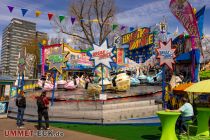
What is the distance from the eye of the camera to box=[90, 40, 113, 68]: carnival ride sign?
1678cm

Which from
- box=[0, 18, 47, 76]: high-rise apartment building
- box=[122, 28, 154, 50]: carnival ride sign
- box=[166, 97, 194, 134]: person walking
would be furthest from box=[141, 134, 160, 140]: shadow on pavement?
box=[0, 18, 47, 76]: high-rise apartment building

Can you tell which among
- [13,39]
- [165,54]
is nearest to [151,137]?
[165,54]

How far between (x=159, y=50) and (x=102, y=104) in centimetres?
394

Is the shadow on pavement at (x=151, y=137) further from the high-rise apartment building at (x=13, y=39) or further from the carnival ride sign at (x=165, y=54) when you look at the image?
the high-rise apartment building at (x=13, y=39)

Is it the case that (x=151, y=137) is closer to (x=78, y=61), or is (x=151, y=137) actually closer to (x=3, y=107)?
(x=3, y=107)

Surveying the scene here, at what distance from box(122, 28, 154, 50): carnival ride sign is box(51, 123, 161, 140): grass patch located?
24795mm

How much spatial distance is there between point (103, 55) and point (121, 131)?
6342 millimetres

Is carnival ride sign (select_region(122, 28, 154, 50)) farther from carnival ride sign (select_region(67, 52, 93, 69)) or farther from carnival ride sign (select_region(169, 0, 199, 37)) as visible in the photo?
carnival ride sign (select_region(169, 0, 199, 37))

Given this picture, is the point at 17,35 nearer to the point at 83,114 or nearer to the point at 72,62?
the point at 72,62

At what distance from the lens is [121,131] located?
38.0 ft

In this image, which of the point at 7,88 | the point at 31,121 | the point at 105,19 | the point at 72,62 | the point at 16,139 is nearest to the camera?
the point at 16,139

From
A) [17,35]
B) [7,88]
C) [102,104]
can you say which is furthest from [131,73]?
[17,35]

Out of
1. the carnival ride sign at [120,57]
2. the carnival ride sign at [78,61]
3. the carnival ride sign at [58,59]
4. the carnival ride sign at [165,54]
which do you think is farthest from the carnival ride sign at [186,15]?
the carnival ride sign at [78,61]

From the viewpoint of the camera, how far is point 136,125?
1295 centimetres
